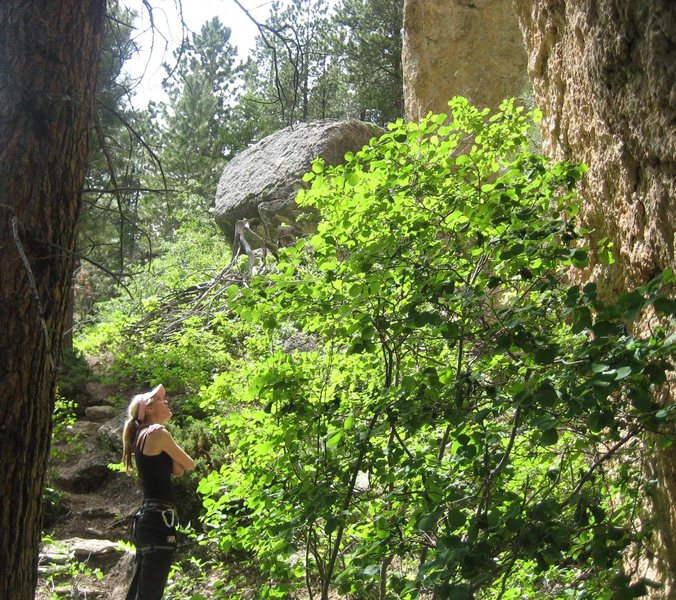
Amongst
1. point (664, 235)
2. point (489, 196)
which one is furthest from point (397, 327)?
point (664, 235)

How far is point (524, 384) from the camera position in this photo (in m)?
2.33

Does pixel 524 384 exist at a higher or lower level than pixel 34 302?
lower

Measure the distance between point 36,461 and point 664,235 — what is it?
7.90ft

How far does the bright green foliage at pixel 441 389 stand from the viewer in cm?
232

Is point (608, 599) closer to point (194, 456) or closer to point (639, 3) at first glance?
point (639, 3)

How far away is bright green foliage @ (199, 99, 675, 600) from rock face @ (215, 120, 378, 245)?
886 cm

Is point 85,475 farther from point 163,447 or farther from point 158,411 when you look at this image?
point 163,447

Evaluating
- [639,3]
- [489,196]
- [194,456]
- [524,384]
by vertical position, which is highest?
[639,3]

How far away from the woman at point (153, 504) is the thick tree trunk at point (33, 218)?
2036 mm

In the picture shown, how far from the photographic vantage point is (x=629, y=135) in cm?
287

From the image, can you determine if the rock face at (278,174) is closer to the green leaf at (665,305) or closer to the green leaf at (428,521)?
the green leaf at (428,521)

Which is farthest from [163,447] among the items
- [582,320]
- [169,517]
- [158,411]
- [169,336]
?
[169,336]

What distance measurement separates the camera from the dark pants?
14.6ft

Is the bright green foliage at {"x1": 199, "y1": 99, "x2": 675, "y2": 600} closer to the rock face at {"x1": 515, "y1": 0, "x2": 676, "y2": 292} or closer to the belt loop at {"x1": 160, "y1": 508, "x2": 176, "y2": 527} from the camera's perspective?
the rock face at {"x1": 515, "y1": 0, "x2": 676, "y2": 292}
